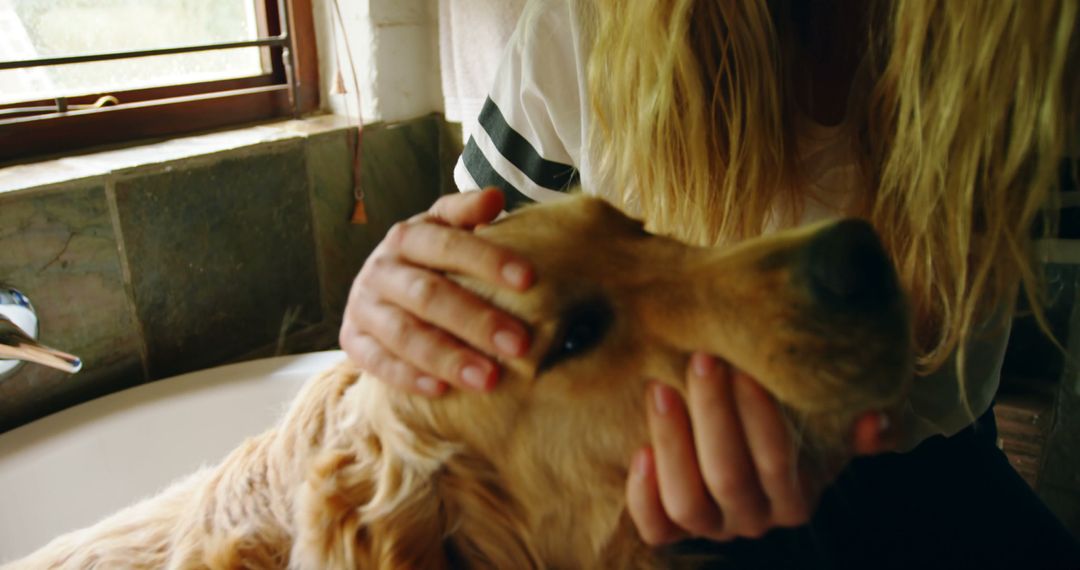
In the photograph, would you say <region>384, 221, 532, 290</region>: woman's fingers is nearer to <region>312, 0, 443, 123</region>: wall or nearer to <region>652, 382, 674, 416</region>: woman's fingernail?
<region>652, 382, 674, 416</region>: woman's fingernail

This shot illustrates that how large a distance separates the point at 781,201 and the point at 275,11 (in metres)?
1.53

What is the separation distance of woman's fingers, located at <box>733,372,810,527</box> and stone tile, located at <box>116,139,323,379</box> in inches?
54.5

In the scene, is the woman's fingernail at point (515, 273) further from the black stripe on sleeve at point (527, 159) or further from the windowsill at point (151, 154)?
the windowsill at point (151, 154)

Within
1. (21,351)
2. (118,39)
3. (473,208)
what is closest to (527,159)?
(473,208)

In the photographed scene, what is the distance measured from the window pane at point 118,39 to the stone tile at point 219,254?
0.37 meters

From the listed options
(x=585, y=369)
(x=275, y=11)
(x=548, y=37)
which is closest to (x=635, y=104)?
(x=548, y=37)

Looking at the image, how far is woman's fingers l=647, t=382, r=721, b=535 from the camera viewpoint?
751 millimetres

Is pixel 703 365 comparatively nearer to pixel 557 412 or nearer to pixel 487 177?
pixel 557 412

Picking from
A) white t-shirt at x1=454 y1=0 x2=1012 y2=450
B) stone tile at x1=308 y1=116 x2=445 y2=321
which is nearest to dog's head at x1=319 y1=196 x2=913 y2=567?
white t-shirt at x1=454 y1=0 x2=1012 y2=450

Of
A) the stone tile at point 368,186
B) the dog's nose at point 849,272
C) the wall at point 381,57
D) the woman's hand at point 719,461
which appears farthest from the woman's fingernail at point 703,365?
the wall at point 381,57

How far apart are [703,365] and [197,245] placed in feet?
4.57

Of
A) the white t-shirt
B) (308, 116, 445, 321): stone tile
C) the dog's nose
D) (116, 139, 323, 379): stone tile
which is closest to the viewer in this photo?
the dog's nose

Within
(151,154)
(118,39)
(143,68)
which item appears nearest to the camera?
(151,154)

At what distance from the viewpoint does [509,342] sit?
0.75 meters
